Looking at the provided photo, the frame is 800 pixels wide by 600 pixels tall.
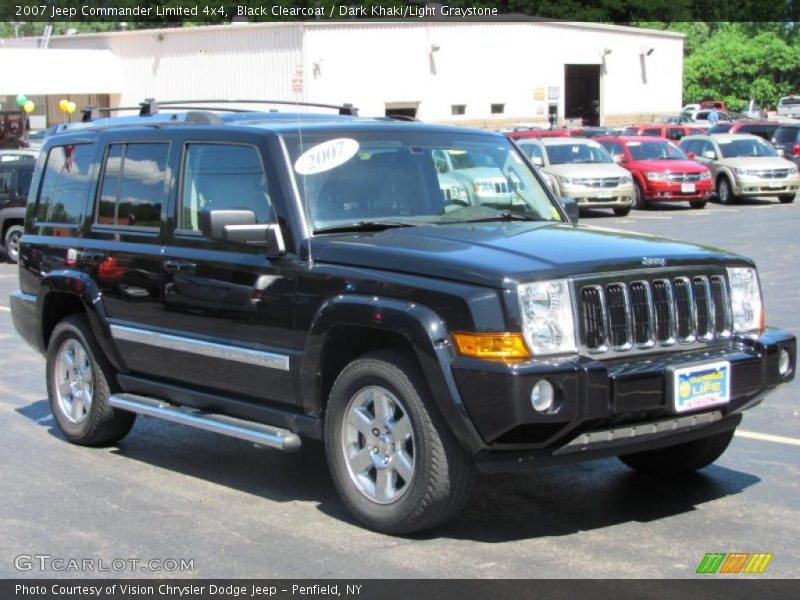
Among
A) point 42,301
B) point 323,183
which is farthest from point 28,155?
point 323,183

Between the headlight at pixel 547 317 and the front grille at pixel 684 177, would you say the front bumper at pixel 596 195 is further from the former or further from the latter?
the headlight at pixel 547 317

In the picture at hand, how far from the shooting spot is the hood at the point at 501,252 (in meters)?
5.65

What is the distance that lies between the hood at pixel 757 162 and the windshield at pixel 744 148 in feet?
0.87

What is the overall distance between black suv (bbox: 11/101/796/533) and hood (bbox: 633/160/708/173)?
22.6m

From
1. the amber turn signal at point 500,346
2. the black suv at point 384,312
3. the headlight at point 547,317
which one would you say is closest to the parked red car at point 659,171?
the black suv at point 384,312

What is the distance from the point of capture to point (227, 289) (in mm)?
6766

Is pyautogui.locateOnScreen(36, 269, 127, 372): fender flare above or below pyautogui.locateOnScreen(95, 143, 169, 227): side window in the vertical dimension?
below

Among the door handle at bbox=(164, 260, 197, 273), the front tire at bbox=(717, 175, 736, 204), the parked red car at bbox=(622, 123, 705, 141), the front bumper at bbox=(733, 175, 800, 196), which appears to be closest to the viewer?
the door handle at bbox=(164, 260, 197, 273)

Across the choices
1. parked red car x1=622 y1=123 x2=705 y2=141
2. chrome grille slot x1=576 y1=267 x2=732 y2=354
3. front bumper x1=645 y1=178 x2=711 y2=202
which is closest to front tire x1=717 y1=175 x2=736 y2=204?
front bumper x1=645 y1=178 x2=711 y2=202

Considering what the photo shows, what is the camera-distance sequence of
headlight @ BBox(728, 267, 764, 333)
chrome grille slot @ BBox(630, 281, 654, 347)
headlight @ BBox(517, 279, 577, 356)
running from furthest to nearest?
1. headlight @ BBox(728, 267, 764, 333)
2. chrome grille slot @ BBox(630, 281, 654, 347)
3. headlight @ BBox(517, 279, 577, 356)

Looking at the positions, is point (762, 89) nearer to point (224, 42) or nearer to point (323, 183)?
point (224, 42)

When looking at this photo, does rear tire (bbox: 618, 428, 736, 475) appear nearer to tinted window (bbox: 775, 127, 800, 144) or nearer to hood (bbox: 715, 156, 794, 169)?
hood (bbox: 715, 156, 794, 169)

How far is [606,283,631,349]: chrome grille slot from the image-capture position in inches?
226

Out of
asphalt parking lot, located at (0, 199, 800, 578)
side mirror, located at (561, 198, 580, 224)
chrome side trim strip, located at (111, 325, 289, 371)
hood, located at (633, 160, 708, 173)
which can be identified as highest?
side mirror, located at (561, 198, 580, 224)
